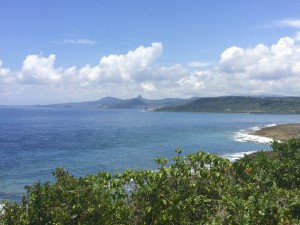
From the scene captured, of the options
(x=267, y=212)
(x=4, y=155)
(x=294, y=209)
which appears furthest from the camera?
(x=4, y=155)

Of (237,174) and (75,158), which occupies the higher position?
(237,174)

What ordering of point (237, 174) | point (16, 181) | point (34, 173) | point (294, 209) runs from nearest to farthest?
1. point (294, 209)
2. point (237, 174)
3. point (16, 181)
4. point (34, 173)

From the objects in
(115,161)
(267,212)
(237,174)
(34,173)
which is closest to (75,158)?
(115,161)

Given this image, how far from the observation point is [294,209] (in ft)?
62.8

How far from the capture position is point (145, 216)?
64.2 feet

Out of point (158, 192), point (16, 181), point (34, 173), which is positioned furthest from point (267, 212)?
point (34, 173)

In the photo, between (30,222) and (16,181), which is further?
(16,181)

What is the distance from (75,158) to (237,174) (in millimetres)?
54814

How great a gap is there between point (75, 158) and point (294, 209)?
6337 centimetres

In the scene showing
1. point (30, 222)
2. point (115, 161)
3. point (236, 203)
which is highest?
point (236, 203)

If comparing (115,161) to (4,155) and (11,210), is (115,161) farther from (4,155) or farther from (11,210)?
(11,210)

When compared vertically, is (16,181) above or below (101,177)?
below

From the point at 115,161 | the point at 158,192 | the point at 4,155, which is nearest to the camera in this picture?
the point at 158,192

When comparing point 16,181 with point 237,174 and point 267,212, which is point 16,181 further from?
point 267,212
